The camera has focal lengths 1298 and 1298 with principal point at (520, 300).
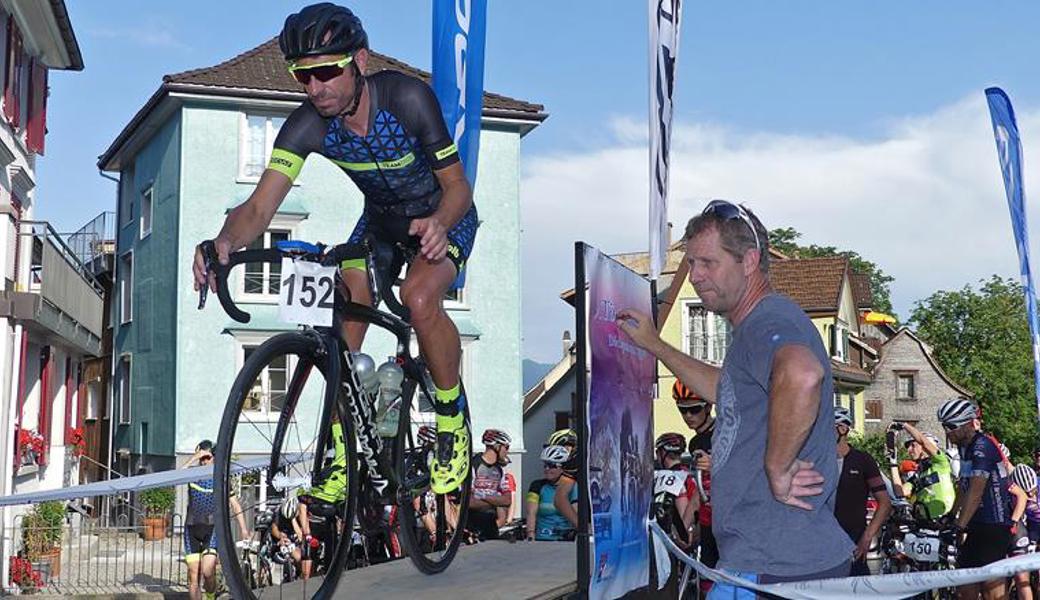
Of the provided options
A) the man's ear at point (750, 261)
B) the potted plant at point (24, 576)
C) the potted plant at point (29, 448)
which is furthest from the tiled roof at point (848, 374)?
the man's ear at point (750, 261)

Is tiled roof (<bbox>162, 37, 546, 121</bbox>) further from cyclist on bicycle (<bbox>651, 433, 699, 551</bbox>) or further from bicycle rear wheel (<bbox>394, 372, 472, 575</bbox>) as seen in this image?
bicycle rear wheel (<bbox>394, 372, 472, 575</bbox>)

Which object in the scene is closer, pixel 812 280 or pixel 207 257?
pixel 207 257

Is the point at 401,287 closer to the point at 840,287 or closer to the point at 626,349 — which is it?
the point at 626,349

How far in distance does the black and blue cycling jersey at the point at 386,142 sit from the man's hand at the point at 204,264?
0.45 metres

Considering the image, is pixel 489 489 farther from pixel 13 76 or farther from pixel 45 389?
pixel 45 389

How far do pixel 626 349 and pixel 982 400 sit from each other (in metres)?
77.9

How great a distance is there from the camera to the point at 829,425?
13.1 feet

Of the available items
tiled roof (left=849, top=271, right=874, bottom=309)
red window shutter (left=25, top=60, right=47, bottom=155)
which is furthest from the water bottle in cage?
tiled roof (left=849, top=271, right=874, bottom=309)

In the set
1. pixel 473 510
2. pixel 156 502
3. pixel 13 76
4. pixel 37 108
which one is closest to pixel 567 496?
pixel 473 510

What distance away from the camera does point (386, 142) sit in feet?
15.8

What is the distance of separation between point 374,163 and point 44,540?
51.2 ft

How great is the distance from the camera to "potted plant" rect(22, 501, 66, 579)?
18078mm

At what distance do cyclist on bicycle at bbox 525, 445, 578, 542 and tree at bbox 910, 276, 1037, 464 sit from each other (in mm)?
67574

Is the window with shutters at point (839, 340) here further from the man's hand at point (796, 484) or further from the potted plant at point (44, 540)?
the man's hand at point (796, 484)
